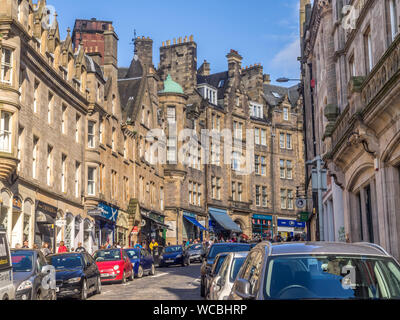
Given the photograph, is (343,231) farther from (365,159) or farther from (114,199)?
(114,199)

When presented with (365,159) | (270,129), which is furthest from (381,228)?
(270,129)

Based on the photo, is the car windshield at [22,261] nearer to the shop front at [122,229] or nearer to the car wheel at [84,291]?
the car wheel at [84,291]

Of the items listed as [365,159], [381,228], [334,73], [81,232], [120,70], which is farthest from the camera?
[120,70]

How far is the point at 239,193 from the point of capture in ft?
216

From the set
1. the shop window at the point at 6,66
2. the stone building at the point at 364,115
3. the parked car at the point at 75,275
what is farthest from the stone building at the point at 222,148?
the parked car at the point at 75,275

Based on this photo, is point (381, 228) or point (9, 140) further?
point (9, 140)

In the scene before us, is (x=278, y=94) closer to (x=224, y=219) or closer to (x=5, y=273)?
(x=224, y=219)

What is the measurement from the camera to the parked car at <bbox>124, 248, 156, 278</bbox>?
26.4 metres

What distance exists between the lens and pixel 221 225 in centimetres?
5909

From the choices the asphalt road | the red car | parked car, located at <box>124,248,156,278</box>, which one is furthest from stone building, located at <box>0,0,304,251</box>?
the asphalt road

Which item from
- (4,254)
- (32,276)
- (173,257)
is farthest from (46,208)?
(4,254)

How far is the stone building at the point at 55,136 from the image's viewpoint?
85.4 feet
